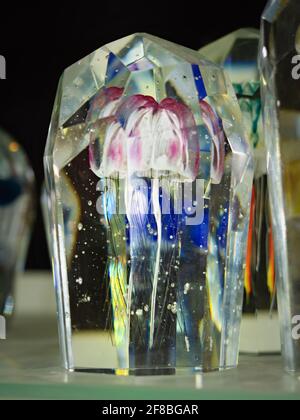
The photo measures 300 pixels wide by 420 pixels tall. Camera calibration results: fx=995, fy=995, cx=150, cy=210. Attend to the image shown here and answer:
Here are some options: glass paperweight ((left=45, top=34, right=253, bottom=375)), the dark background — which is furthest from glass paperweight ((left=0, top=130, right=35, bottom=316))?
Answer: glass paperweight ((left=45, top=34, right=253, bottom=375))

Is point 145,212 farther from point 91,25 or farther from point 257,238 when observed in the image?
point 91,25

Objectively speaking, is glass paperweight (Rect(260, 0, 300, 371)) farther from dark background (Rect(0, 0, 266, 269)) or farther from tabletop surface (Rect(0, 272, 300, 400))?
dark background (Rect(0, 0, 266, 269))

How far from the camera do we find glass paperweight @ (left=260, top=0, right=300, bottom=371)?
0.70 meters

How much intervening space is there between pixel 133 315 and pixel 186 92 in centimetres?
16

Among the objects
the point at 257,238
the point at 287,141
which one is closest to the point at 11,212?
the point at 257,238

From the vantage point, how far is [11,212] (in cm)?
113

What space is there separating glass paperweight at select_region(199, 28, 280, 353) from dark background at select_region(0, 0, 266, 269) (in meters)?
0.46

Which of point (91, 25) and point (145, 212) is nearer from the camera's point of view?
point (145, 212)

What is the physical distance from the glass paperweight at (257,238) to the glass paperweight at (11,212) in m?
0.33

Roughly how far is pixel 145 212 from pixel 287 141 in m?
0.11

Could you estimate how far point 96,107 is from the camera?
0.72 metres

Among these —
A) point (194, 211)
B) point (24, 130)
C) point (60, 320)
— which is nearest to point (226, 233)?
point (194, 211)

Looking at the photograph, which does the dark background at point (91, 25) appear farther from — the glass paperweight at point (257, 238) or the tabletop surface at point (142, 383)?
the tabletop surface at point (142, 383)
